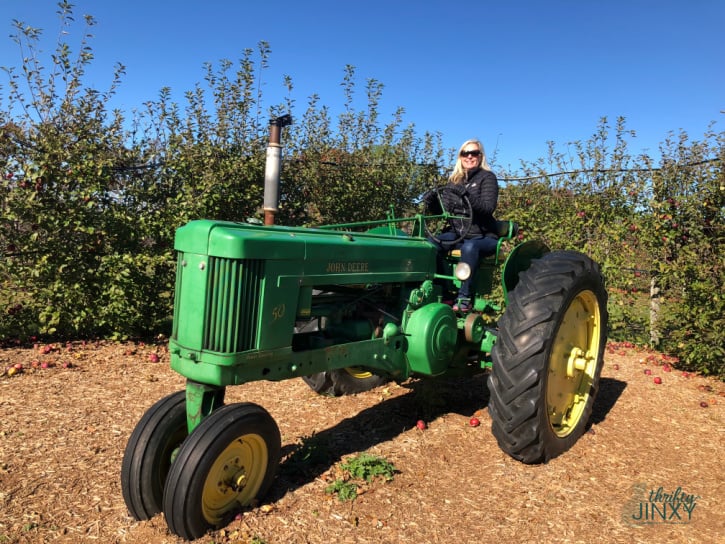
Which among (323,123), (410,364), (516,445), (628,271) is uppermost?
(323,123)

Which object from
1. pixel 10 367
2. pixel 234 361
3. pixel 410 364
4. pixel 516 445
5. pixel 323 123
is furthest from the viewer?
pixel 323 123

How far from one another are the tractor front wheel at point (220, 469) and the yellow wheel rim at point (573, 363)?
1.86 meters

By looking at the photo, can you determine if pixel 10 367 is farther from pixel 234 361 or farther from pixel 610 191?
pixel 610 191

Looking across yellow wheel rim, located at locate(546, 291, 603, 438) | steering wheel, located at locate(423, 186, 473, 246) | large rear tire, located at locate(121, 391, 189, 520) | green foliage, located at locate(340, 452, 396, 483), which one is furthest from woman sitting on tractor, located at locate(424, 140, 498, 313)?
large rear tire, located at locate(121, 391, 189, 520)

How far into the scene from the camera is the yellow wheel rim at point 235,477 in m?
2.48

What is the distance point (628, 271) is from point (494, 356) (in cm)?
408

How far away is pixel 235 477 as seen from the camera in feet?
8.50

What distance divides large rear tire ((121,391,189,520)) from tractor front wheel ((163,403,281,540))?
226 mm

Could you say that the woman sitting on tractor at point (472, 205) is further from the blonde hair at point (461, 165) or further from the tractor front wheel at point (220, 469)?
the tractor front wheel at point (220, 469)

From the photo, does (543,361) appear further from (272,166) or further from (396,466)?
(272,166)

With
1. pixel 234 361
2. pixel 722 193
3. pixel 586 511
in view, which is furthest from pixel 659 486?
pixel 722 193

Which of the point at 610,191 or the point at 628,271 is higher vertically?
the point at 610,191

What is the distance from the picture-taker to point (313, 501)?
283 cm

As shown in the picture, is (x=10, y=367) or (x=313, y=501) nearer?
(x=313, y=501)
